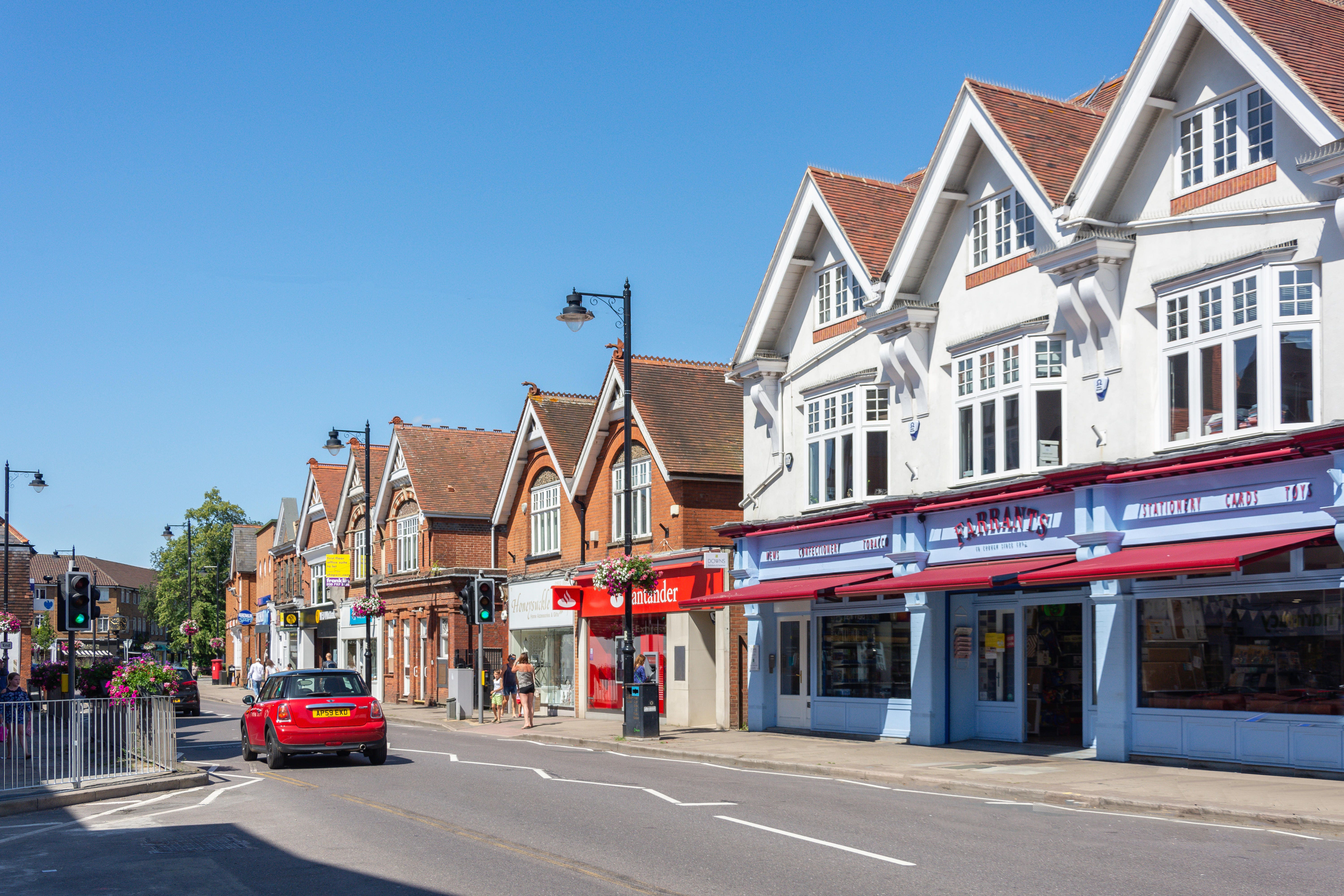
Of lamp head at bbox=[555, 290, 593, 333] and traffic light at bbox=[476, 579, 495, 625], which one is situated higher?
lamp head at bbox=[555, 290, 593, 333]

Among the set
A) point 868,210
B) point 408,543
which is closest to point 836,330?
point 868,210

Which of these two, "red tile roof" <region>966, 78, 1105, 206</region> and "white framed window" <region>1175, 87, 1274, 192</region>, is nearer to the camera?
"white framed window" <region>1175, 87, 1274, 192</region>

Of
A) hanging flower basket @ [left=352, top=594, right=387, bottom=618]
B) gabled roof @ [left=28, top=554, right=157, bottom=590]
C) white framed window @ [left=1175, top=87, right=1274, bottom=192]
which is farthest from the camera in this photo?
gabled roof @ [left=28, top=554, right=157, bottom=590]

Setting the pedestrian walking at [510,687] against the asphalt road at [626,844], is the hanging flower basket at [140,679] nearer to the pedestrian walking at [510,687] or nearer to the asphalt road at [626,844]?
the asphalt road at [626,844]

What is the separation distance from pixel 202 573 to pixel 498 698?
69.1 meters

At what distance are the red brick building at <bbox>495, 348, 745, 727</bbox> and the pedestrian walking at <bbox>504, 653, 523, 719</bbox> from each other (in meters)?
1.51

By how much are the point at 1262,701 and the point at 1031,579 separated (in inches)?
130

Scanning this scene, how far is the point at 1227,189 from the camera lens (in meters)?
17.7

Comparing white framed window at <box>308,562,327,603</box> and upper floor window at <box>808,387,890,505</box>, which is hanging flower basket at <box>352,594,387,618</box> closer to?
white framed window at <box>308,562,327,603</box>

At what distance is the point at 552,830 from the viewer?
12.5 meters

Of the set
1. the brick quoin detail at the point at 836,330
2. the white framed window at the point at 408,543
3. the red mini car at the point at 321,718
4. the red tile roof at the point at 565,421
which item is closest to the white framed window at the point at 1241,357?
the brick quoin detail at the point at 836,330

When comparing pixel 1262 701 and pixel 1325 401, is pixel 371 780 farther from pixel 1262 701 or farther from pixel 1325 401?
pixel 1325 401

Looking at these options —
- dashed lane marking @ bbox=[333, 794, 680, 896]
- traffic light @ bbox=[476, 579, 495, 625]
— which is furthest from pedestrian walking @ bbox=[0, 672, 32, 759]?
traffic light @ bbox=[476, 579, 495, 625]

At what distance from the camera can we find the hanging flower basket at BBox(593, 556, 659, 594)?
26656 millimetres
